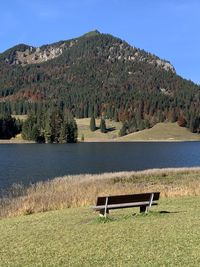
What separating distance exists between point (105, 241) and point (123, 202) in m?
5.40

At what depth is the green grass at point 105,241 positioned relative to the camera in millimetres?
11836

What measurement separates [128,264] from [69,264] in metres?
1.57

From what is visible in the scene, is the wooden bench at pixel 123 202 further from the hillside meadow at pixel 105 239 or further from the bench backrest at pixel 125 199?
the hillside meadow at pixel 105 239

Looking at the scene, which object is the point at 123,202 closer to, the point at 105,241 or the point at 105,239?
the point at 105,239

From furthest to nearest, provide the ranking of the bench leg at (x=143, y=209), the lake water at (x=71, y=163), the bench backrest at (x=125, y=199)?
the lake water at (x=71, y=163) → the bench leg at (x=143, y=209) → the bench backrest at (x=125, y=199)

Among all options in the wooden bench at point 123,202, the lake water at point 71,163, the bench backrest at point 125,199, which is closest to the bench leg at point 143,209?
the wooden bench at point 123,202

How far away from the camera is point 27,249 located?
1370cm

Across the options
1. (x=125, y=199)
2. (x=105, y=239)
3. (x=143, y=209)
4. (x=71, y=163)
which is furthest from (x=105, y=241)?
(x=71, y=163)

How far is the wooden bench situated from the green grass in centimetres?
51

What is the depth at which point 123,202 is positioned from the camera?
19375 mm

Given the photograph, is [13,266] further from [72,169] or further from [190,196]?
[72,169]

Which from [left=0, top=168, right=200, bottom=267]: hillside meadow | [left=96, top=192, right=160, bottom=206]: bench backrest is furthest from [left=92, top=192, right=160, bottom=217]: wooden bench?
[left=0, top=168, right=200, bottom=267]: hillside meadow

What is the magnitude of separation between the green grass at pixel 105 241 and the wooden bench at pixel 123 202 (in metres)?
0.51

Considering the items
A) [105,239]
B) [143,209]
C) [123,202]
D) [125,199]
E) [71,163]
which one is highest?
[125,199]
